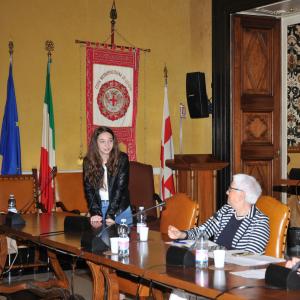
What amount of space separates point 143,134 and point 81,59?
4.02 ft

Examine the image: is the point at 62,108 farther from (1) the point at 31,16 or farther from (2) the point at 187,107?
(2) the point at 187,107

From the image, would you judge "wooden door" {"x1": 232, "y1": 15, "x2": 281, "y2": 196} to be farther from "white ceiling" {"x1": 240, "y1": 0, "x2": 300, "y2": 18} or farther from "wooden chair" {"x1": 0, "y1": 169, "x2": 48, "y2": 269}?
"wooden chair" {"x1": 0, "y1": 169, "x2": 48, "y2": 269}

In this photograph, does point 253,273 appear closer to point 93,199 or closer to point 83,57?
point 93,199

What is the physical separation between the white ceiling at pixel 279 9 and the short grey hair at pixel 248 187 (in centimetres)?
365

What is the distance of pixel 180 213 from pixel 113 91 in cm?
340

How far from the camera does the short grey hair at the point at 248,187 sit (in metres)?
3.86

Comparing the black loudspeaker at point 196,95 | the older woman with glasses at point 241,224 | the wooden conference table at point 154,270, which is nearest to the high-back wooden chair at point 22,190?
the wooden conference table at point 154,270

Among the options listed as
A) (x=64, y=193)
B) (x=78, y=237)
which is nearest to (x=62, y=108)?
(x=64, y=193)

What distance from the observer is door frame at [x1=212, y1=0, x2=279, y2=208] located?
760 centimetres

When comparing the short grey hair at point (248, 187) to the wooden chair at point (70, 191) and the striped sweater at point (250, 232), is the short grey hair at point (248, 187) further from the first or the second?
the wooden chair at point (70, 191)

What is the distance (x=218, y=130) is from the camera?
7.73m

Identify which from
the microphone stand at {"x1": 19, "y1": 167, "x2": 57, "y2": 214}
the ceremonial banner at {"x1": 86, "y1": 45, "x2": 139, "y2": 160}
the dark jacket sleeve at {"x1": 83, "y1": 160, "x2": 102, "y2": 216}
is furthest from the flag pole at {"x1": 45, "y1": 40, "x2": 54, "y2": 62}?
the dark jacket sleeve at {"x1": 83, "y1": 160, "x2": 102, "y2": 216}

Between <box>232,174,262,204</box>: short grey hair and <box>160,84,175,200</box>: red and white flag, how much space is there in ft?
12.5

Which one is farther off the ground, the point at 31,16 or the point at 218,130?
the point at 31,16
